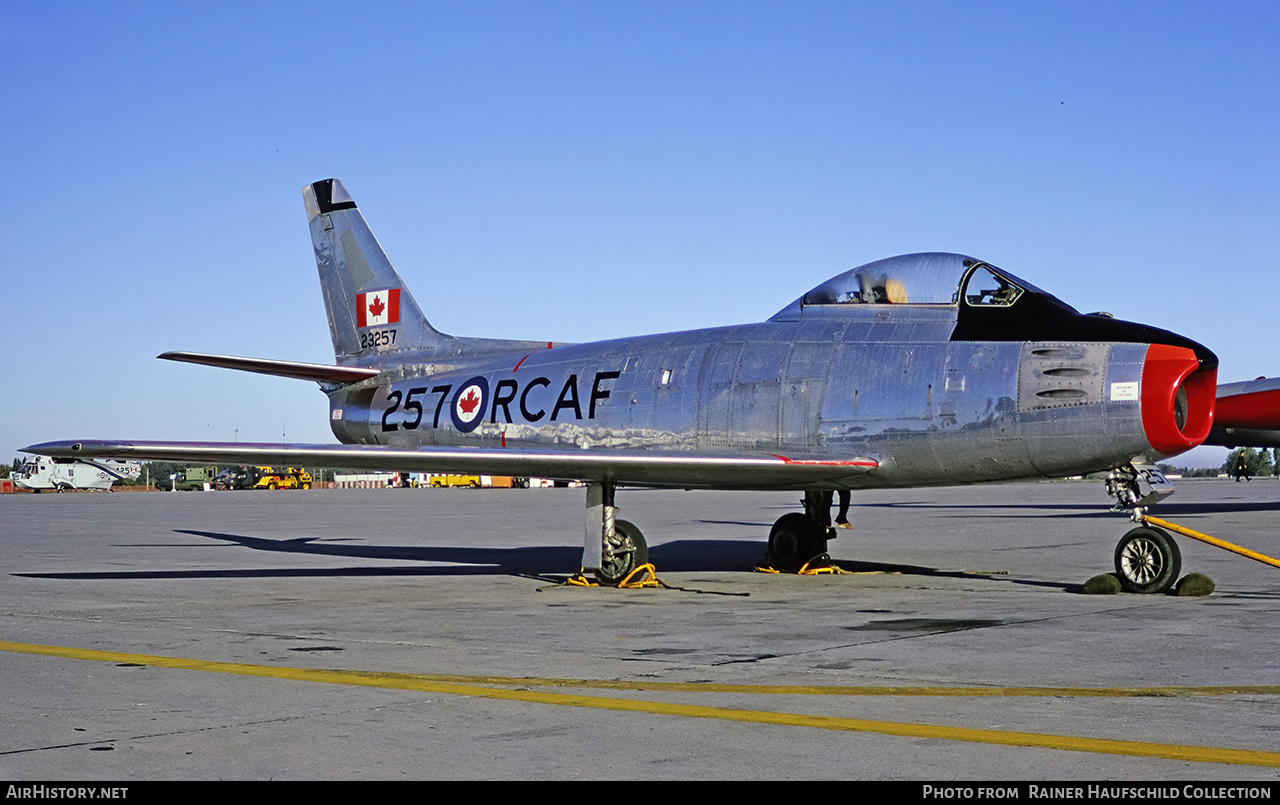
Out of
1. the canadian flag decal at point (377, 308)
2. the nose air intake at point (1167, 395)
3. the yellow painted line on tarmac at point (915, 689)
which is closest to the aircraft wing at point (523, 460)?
the nose air intake at point (1167, 395)

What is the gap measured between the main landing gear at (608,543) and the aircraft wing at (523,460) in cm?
54

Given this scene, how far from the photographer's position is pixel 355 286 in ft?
60.2

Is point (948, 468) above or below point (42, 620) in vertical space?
above

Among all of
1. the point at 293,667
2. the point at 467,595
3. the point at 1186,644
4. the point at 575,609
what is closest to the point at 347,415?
the point at 467,595

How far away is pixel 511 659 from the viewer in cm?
762

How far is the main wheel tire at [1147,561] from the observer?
10953 mm

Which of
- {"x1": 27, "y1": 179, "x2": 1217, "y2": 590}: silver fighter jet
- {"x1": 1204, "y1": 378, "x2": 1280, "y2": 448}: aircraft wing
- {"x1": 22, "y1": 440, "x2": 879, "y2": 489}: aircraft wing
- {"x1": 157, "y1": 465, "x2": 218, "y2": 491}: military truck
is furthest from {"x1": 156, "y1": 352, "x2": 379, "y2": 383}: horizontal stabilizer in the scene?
{"x1": 157, "y1": 465, "x2": 218, "y2": 491}: military truck

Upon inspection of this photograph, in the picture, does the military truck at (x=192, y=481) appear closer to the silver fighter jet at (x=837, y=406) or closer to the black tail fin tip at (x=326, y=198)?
the black tail fin tip at (x=326, y=198)

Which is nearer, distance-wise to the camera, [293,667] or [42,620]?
[293,667]

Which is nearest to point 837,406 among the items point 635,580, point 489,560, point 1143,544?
point 635,580

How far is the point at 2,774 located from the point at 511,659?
3.43 meters

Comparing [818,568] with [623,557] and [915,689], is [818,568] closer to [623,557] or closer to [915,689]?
[623,557]

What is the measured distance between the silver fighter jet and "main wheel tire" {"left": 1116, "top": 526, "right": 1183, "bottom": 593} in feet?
0.08
